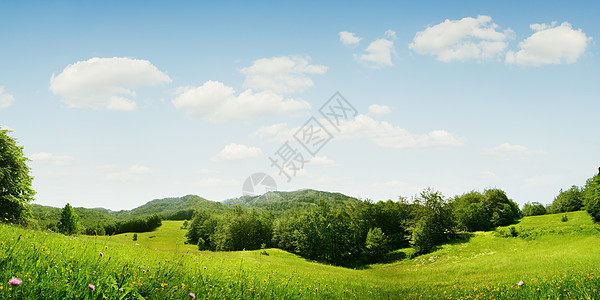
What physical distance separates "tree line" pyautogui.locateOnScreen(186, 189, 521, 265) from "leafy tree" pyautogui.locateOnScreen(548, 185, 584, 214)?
642 inches

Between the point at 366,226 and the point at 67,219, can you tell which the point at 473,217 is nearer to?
the point at 366,226

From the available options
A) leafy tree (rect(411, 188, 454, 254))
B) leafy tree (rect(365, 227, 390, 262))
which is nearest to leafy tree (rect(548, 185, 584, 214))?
leafy tree (rect(411, 188, 454, 254))

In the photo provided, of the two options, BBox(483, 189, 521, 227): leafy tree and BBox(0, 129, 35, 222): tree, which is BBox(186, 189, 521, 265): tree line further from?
BBox(0, 129, 35, 222): tree

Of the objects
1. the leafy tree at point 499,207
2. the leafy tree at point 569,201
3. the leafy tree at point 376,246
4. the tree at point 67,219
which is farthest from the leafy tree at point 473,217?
the tree at point 67,219

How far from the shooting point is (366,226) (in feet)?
214

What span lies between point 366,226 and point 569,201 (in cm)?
6627

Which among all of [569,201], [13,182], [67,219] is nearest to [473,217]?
[569,201]

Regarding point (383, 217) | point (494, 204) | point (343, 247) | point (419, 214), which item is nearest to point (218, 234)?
point (343, 247)

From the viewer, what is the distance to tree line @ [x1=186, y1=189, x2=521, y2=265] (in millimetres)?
56625

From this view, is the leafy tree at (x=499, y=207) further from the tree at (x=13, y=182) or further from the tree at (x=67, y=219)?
the tree at (x=67, y=219)

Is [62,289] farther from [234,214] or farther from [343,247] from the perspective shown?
[234,214]

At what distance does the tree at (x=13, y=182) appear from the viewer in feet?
87.9

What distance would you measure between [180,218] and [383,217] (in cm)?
15562

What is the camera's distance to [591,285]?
6.66 m
